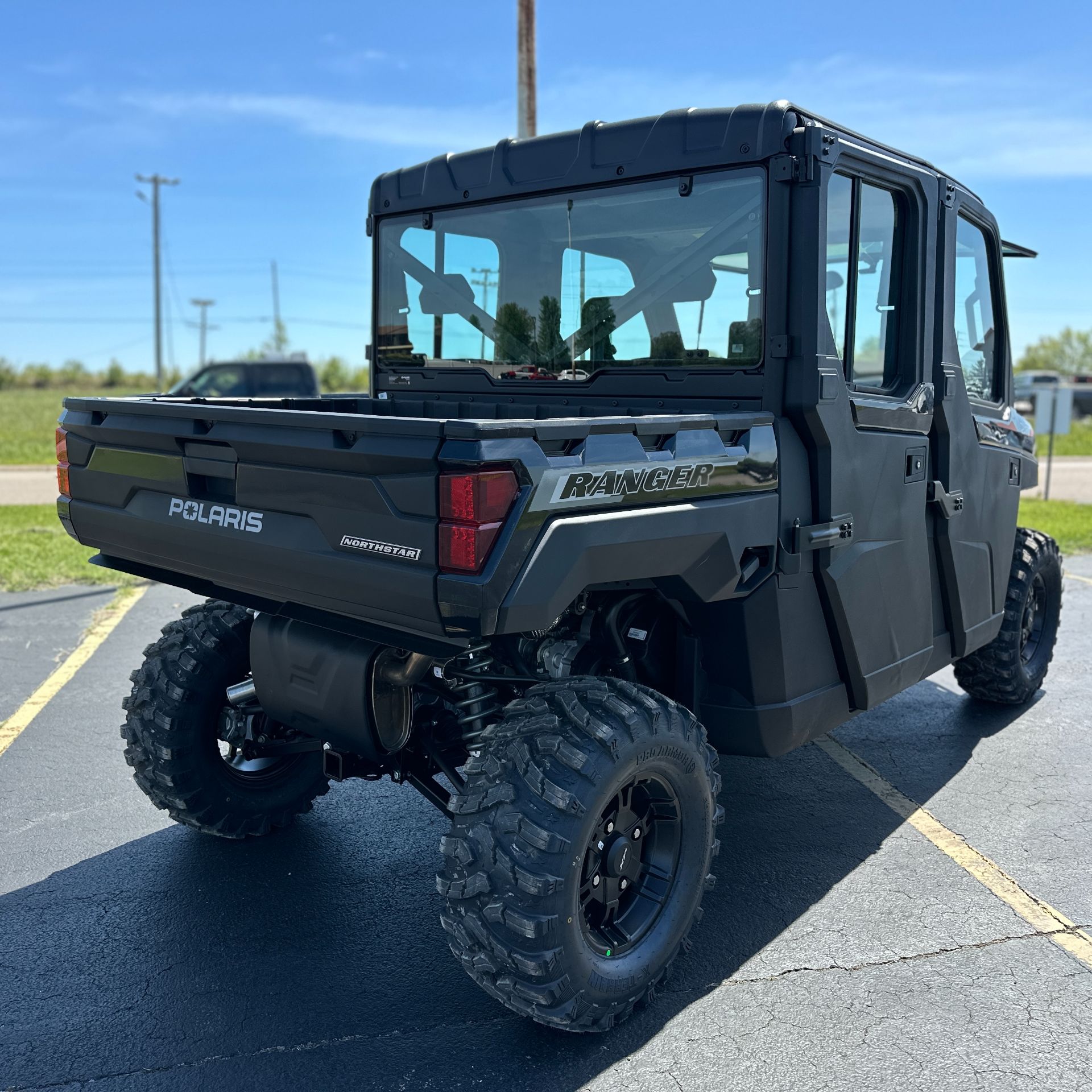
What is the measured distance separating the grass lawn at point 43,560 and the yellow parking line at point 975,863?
5.32 metres

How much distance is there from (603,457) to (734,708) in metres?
1.24

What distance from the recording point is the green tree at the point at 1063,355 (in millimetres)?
80500

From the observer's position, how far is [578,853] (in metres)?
2.81

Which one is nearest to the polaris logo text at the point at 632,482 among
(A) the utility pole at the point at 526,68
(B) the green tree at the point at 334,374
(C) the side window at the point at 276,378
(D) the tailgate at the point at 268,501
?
(D) the tailgate at the point at 268,501

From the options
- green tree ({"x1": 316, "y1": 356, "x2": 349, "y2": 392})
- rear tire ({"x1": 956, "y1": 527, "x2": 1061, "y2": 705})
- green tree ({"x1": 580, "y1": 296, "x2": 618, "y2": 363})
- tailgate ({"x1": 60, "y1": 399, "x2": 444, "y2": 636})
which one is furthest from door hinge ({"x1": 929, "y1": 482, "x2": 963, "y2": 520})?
green tree ({"x1": 316, "y1": 356, "x2": 349, "y2": 392})

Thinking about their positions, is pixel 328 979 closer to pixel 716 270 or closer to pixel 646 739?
pixel 646 739

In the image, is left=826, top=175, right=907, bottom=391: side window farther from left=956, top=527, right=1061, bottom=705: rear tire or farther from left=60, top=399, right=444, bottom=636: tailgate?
left=956, top=527, right=1061, bottom=705: rear tire

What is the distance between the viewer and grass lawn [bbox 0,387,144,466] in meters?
22.5

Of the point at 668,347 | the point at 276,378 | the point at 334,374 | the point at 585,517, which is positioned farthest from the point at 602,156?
the point at 334,374

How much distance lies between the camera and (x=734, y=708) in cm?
360

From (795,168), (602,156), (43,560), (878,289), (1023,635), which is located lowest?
(43,560)

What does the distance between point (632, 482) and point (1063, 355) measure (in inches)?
3561

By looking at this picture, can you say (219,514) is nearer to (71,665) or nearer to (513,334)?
(513,334)

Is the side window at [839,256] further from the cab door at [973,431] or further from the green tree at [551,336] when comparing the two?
the green tree at [551,336]
